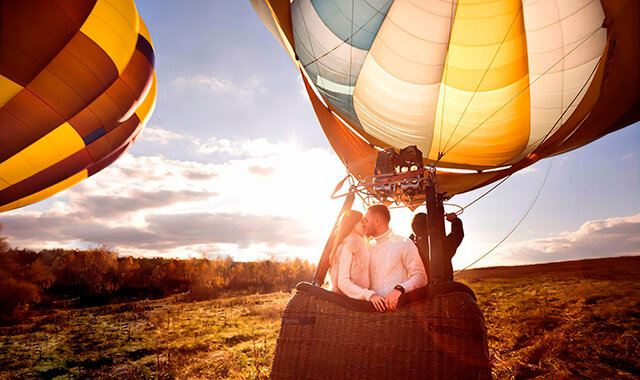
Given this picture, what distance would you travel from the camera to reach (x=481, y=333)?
1.38 metres

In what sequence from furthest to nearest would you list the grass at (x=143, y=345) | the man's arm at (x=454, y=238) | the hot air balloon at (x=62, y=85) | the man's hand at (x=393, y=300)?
the hot air balloon at (x=62, y=85) → the grass at (x=143, y=345) → the man's arm at (x=454, y=238) → the man's hand at (x=393, y=300)

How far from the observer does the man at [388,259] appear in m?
1.80

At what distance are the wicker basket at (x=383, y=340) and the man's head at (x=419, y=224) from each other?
3.47 ft

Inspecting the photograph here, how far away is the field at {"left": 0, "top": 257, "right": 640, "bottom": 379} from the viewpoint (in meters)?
3.42

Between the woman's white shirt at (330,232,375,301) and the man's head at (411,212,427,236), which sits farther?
the man's head at (411,212,427,236)

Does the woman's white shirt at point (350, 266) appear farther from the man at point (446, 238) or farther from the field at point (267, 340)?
the field at point (267, 340)

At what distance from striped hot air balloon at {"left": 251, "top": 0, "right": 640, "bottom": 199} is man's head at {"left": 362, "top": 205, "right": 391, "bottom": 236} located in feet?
6.46

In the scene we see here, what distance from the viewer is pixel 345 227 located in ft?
6.64

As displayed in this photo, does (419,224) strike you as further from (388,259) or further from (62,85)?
(62,85)

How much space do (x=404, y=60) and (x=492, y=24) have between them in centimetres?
100

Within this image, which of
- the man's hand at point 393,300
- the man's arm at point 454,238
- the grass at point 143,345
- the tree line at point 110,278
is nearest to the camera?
the man's hand at point 393,300

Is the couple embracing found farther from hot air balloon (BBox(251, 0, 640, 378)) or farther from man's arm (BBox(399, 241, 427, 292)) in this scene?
hot air balloon (BBox(251, 0, 640, 378))

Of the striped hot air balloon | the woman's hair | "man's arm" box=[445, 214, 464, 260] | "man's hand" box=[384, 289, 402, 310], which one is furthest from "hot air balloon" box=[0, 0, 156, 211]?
"man's arm" box=[445, 214, 464, 260]

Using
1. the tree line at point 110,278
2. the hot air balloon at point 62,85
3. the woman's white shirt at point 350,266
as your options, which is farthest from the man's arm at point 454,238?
the tree line at point 110,278
